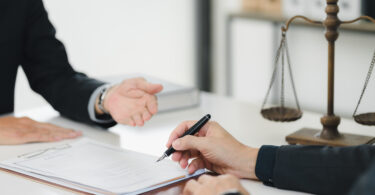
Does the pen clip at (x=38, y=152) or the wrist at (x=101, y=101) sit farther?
the wrist at (x=101, y=101)

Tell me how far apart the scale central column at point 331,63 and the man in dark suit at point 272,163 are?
298 millimetres

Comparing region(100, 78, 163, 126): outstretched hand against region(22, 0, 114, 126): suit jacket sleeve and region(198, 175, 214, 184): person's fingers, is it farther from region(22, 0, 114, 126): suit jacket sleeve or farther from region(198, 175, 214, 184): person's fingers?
region(198, 175, 214, 184): person's fingers

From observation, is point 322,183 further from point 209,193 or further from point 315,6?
point 315,6

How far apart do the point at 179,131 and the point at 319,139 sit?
0.40 m

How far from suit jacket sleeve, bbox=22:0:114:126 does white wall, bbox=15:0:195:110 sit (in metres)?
1.79

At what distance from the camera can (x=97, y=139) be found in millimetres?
1759

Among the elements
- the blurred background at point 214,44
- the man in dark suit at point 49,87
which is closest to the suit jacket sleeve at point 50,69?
the man in dark suit at point 49,87

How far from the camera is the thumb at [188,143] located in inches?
54.5

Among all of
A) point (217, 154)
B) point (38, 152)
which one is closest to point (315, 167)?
point (217, 154)

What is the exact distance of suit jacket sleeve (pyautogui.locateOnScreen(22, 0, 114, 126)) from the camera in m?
1.96

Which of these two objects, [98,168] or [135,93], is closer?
[98,168]

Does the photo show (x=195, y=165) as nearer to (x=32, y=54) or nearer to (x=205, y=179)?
(x=205, y=179)

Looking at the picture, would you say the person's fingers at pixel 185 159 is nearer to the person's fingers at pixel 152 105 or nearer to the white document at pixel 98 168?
the white document at pixel 98 168

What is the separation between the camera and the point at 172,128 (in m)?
1.86
